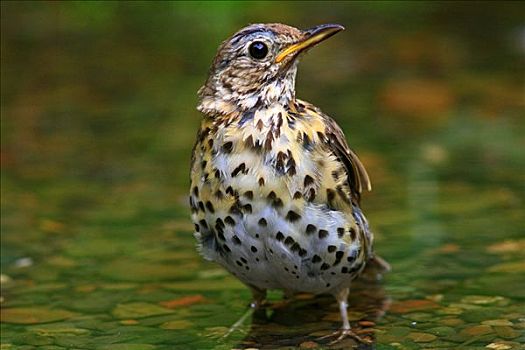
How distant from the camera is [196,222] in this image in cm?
465

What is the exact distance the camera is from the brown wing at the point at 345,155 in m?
4.64

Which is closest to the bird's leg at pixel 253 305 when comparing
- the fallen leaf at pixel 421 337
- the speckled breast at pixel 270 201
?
the speckled breast at pixel 270 201

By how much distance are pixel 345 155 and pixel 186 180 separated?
2.96 m

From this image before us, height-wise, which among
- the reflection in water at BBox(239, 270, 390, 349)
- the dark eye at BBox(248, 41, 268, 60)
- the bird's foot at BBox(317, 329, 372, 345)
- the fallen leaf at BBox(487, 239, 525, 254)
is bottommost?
the bird's foot at BBox(317, 329, 372, 345)

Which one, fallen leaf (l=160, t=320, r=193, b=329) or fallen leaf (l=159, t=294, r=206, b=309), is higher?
fallen leaf (l=159, t=294, r=206, b=309)

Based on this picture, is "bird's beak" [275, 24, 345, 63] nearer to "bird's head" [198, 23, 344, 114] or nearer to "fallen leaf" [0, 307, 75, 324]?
"bird's head" [198, 23, 344, 114]

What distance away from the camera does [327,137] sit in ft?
15.1

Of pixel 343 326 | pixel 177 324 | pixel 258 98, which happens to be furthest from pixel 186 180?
pixel 258 98

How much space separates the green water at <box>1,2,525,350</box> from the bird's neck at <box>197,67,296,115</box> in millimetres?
966

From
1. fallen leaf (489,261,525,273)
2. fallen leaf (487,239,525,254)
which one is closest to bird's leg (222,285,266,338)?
fallen leaf (489,261,525,273)

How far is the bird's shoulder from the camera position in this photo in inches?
179

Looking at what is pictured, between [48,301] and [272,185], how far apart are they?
63.5 inches

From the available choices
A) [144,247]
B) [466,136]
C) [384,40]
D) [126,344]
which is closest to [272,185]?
[126,344]

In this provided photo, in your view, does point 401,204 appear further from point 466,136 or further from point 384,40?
point 384,40
